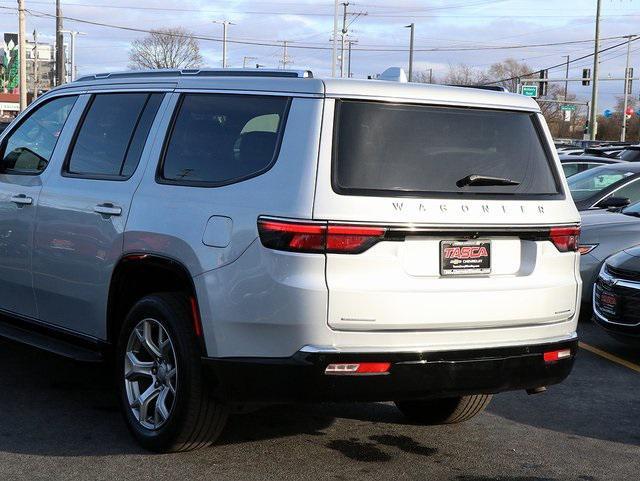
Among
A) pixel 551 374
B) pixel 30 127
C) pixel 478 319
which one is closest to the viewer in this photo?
pixel 478 319

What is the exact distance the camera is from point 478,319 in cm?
448

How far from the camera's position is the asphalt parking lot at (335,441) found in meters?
4.71

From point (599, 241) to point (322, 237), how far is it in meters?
5.59

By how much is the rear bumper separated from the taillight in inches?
18.3

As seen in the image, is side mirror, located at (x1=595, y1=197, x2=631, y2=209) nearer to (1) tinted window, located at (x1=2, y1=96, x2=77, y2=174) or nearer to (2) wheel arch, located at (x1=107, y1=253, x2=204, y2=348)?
(1) tinted window, located at (x1=2, y1=96, x2=77, y2=174)

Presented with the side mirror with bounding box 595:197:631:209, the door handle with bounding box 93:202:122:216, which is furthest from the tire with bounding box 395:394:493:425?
the side mirror with bounding box 595:197:631:209

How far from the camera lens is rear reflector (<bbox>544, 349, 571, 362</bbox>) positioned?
473 cm

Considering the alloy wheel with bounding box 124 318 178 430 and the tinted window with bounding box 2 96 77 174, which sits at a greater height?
the tinted window with bounding box 2 96 77 174

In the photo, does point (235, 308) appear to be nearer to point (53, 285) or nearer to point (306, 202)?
point (306, 202)

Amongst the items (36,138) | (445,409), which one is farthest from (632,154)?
(36,138)

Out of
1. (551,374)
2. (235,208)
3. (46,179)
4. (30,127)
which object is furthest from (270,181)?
(30,127)

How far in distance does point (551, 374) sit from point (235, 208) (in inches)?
70.6

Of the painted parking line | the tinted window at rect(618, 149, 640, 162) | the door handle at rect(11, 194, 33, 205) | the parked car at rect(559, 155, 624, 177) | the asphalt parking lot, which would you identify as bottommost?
the painted parking line

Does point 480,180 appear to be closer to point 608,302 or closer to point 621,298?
point 621,298
